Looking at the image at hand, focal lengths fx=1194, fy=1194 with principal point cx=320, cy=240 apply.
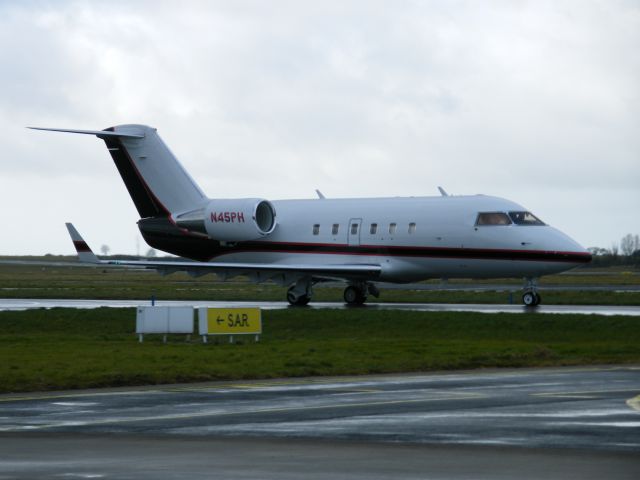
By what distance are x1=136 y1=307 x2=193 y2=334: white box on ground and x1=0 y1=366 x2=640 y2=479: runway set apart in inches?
415

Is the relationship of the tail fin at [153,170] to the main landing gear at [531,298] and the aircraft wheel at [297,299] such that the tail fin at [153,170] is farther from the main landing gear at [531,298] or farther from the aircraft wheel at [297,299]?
the main landing gear at [531,298]

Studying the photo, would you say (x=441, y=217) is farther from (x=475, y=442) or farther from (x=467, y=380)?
(x=475, y=442)

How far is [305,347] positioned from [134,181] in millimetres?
23575

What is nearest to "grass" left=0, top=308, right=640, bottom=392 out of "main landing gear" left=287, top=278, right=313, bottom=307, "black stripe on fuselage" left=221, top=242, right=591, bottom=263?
"black stripe on fuselage" left=221, top=242, right=591, bottom=263

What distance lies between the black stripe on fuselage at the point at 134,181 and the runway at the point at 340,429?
Answer: 2940 centimetres

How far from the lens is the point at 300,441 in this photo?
46.0ft

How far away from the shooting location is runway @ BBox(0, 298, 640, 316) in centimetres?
4075

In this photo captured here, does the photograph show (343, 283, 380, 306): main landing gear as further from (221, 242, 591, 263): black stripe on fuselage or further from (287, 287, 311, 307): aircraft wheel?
(287, 287, 311, 307): aircraft wheel

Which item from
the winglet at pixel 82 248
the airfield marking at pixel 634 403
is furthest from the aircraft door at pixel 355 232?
the airfield marking at pixel 634 403

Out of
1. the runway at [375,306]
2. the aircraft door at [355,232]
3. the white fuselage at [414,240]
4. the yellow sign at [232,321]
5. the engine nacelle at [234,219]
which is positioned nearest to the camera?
the yellow sign at [232,321]

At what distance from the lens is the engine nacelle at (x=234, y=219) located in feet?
157

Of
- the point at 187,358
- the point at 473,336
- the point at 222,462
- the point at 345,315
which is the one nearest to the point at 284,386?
the point at 187,358

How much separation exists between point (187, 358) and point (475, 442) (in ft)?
44.8

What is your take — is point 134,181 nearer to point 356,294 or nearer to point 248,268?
point 248,268
